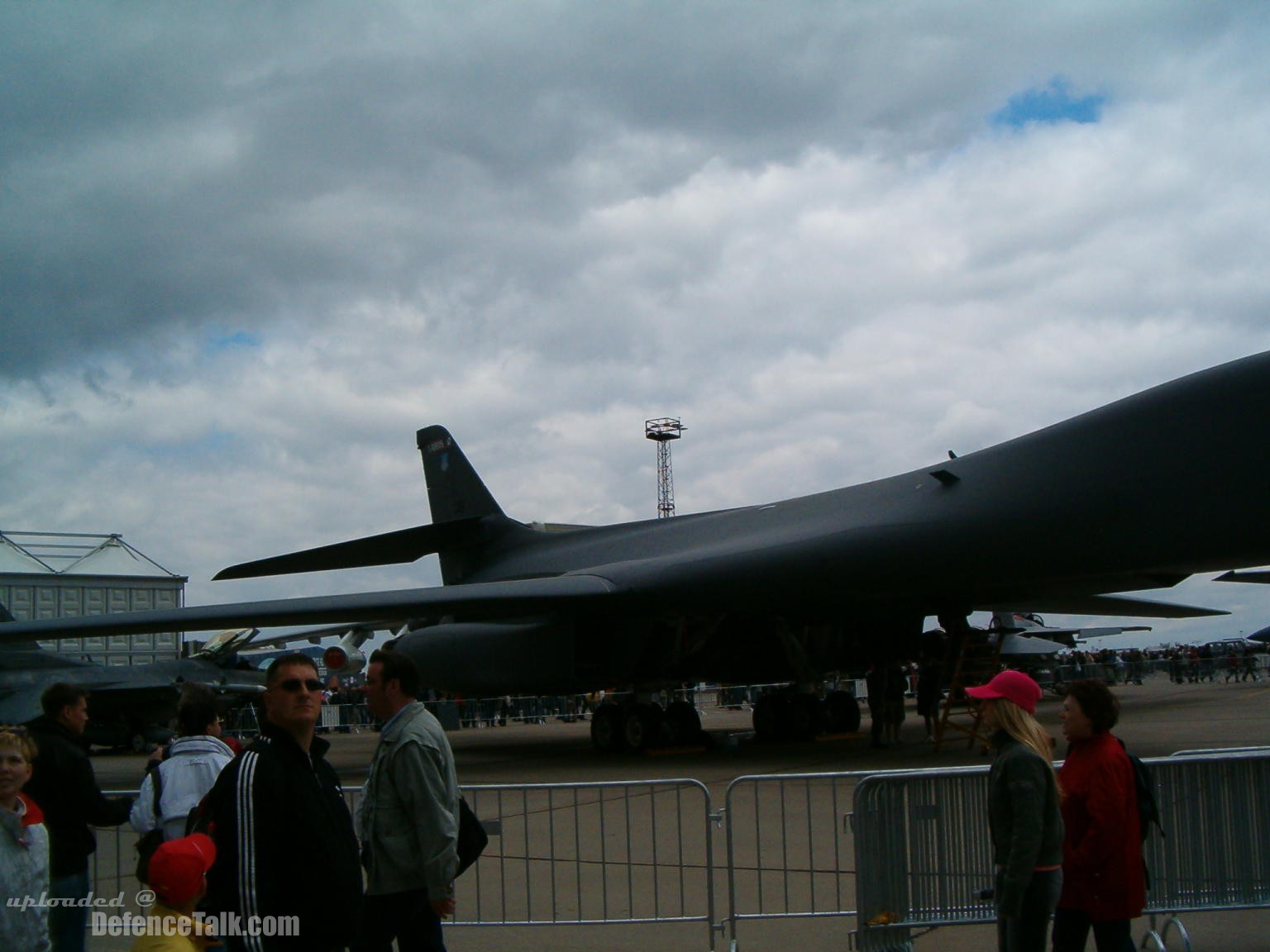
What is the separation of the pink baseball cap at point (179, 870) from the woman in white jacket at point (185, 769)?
108 centimetres

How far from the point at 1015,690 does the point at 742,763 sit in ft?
32.4

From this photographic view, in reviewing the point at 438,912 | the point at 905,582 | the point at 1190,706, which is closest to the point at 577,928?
the point at 438,912

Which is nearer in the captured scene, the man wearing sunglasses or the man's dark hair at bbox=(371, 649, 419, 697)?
the man wearing sunglasses

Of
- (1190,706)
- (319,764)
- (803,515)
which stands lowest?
(1190,706)

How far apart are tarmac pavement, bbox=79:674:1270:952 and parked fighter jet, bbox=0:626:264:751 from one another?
64 centimetres

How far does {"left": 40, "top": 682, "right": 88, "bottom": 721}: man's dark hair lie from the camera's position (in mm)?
4484

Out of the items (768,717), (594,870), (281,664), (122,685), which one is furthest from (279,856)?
(122,685)

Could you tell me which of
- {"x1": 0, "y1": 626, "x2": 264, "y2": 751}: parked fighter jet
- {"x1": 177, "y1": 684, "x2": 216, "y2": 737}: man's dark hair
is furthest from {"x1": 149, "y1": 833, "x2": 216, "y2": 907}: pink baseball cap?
{"x1": 0, "y1": 626, "x2": 264, "y2": 751}: parked fighter jet

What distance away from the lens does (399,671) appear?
396 cm

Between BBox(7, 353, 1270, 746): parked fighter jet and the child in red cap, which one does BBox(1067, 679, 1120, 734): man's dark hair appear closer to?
the child in red cap

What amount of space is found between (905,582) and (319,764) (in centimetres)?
1016

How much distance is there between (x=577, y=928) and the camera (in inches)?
232

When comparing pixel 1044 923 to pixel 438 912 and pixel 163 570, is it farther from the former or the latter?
pixel 163 570

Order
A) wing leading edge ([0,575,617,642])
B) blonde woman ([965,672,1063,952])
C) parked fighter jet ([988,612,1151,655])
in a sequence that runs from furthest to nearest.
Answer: parked fighter jet ([988,612,1151,655]), wing leading edge ([0,575,617,642]), blonde woman ([965,672,1063,952])
